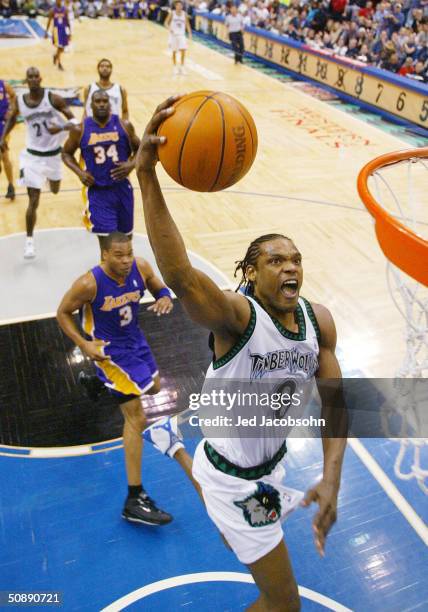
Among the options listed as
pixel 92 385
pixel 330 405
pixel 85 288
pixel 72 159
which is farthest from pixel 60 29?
pixel 330 405

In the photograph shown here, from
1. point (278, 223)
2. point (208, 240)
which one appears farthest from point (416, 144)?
point (208, 240)

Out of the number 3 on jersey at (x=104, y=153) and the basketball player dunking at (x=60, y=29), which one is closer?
the number 3 on jersey at (x=104, y=153)

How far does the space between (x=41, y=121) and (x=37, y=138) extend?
182mm

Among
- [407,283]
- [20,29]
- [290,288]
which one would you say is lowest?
[20,29]

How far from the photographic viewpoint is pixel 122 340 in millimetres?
3609

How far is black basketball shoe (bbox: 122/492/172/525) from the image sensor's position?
3.36 m

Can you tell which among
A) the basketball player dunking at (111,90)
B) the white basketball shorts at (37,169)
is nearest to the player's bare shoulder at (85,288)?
the white basketball shorts at (37,169)

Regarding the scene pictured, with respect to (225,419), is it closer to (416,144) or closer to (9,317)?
(9,317)

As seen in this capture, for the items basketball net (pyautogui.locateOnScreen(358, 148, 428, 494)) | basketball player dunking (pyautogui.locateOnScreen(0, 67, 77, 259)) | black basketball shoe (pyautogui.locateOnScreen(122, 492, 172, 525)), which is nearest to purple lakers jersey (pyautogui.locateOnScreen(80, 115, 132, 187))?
basketball player dunking (pyautogui.locateOnScreen(0, 67, 77, 259))

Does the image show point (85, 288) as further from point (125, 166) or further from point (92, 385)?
point (125, 166)

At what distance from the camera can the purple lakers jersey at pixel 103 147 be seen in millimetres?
5289

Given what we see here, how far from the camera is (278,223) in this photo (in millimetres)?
7340

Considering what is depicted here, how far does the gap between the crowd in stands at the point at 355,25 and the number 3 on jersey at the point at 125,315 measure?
10.9 m

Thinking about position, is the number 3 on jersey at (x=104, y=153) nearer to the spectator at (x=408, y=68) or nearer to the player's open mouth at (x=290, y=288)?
the player's open mouth at (x=290, y=288)
